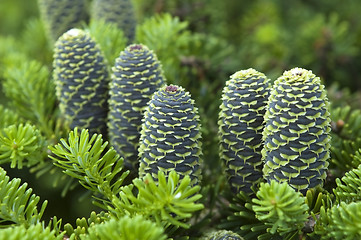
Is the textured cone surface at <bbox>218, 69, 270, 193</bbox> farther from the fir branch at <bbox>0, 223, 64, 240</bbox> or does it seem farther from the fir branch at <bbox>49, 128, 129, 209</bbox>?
the fir branch at <bbox>0, 223, 64, 240</bbox>

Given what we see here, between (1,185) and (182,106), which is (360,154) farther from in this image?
(1,185)

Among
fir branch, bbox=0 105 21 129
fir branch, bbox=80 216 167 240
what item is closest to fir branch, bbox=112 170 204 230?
fir branch, bbox=80 216 167 240

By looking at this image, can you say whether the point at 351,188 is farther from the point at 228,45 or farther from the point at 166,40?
the point at 228,45

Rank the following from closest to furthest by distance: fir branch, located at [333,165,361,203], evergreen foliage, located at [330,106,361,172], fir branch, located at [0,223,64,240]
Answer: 1. fir branch, located at [0,223,64,240]
2. fir branch, located at [333,165,361,203]
3. evergreen foliage, located at [330,106,361,172]

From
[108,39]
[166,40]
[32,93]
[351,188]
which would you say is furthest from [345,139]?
[32,93]

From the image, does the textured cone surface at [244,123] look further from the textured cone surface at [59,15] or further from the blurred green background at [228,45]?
the textured cone surface at [59,15]

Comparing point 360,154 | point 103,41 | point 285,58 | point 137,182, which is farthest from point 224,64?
point 137,182

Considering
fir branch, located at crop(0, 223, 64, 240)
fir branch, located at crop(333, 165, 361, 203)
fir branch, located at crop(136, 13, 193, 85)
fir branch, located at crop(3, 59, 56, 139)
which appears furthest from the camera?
fir branch, located at crop(136, 13, 193, 85)

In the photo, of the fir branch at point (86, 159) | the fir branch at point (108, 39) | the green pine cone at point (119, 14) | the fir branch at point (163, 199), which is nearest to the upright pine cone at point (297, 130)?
the fir branch at point (163, 199)
